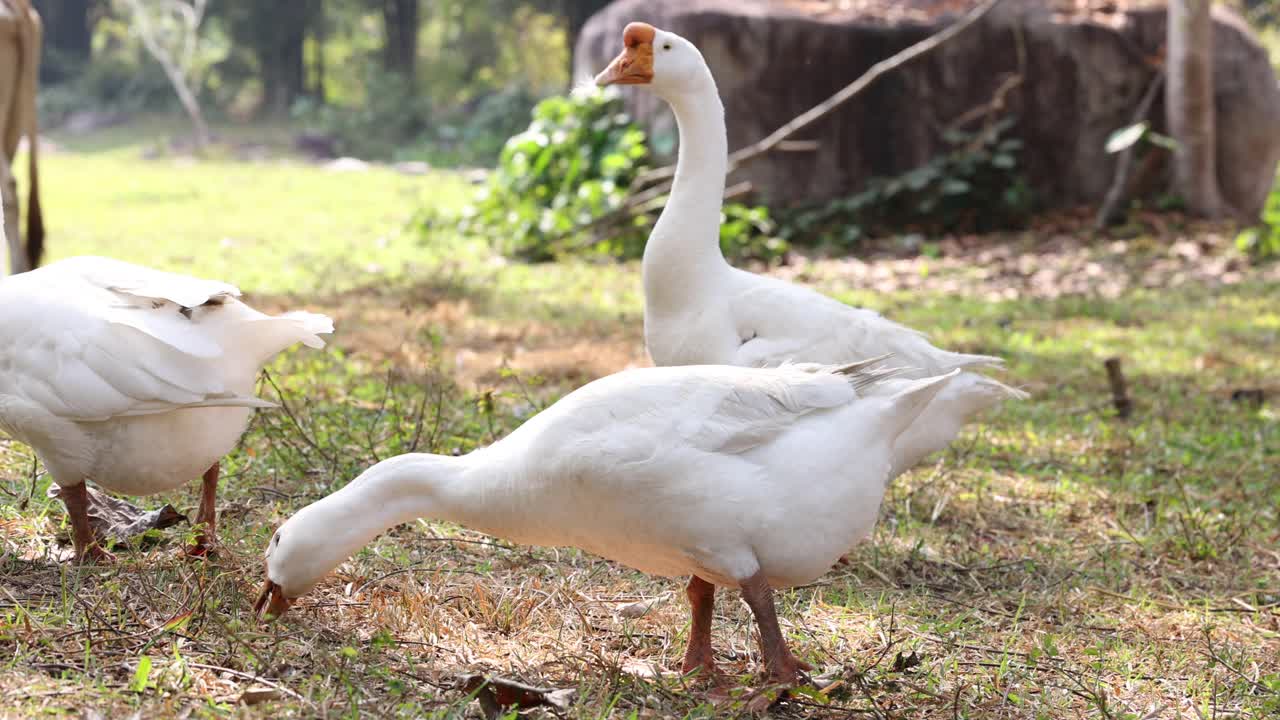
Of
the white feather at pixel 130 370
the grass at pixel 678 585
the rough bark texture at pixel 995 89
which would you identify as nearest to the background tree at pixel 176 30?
the rough bark texture at pixel 995 89

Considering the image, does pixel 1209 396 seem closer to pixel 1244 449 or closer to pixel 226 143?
pixel 1244 449

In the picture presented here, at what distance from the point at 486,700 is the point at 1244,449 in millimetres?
3759

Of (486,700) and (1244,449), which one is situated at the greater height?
(486,700)

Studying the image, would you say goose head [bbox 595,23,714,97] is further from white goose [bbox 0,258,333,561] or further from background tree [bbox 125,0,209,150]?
background tree [bbox 125,0,209,150]

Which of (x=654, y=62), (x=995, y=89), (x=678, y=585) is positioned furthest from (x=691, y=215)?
(x=995, y=89)

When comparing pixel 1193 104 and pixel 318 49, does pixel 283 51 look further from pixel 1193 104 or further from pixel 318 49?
pixel 1193 104

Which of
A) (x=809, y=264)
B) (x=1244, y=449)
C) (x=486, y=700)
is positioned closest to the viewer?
(x=486, y=700)

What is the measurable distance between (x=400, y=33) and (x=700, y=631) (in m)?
29.1

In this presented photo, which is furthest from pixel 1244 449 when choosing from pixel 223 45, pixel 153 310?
pixel 223 45

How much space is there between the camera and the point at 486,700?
248 cm

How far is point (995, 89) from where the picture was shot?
416 inches

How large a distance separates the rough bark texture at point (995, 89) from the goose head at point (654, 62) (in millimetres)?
6298

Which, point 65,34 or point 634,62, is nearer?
point 634,62

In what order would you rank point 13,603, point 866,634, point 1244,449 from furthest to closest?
point 1244,449
point 866,634
point 13,603
